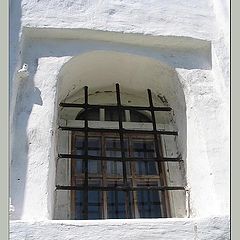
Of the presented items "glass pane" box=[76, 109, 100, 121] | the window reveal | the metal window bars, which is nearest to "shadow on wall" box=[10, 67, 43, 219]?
the metal window bars

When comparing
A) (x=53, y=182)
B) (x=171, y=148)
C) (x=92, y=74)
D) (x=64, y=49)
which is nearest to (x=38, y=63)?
(x=64, y=49)

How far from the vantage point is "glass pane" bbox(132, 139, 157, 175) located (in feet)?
12.2

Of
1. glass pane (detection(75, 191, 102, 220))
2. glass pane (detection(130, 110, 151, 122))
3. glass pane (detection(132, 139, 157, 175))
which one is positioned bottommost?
glass pane (detection(75, 191, 102, 220))

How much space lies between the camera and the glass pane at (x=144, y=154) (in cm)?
371

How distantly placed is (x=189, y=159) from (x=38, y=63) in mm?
1013

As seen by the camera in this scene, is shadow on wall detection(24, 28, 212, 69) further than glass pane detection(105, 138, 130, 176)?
No

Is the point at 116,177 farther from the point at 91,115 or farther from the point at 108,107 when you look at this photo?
the point at 91,115

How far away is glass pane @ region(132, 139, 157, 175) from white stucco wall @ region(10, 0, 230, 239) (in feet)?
1.13

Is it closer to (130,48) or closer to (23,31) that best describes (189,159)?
(130,48)

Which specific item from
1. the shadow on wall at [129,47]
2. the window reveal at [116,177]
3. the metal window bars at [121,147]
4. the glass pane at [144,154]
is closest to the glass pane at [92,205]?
the window reveal at [116,177]

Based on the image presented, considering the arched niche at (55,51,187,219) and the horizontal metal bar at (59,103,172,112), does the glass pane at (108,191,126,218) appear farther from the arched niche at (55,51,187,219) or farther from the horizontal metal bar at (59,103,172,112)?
the horizontal metal bar at (59,103,172,112)

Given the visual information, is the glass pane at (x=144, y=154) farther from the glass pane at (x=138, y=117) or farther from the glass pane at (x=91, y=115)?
the glass pane at (x=91, y=115)

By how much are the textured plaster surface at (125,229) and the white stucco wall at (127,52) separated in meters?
0.03

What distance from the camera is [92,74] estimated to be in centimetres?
381
